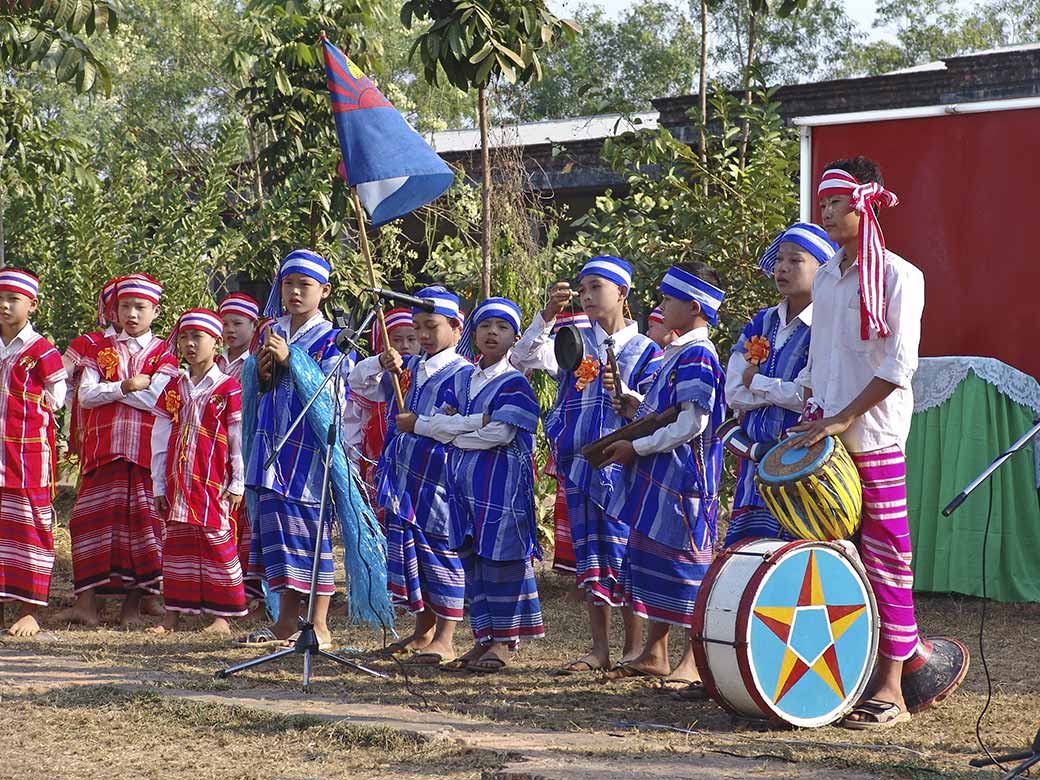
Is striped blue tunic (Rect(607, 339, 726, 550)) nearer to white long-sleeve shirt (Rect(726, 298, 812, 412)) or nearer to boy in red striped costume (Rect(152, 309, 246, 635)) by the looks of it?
white long-sleeve shirt (Rect(726, 298, 812, 412))

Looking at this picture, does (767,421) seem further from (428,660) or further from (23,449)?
(23,449)

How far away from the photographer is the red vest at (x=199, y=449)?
7.93 meters

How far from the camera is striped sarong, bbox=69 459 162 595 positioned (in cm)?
827

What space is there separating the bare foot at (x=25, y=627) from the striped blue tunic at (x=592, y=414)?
307 cm

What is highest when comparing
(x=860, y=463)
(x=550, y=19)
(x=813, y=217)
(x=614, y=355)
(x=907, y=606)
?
(x=550, y=19)

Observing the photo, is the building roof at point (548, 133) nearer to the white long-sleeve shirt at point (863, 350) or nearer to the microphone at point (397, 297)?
the microphone at point (397, 297)

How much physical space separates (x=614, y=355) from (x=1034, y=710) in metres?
2.37

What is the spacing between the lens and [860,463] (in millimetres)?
5367

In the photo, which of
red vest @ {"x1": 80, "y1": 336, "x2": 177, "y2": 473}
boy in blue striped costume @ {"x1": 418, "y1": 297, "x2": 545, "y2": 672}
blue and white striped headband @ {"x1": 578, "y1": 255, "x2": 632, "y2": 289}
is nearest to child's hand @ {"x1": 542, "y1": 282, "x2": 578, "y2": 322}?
blue and white striped headband @ {"x1": 578, "y1": 255, "x2": 632, "y2": 289}

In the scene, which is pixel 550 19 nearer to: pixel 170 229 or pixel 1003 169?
pixel 1003 169

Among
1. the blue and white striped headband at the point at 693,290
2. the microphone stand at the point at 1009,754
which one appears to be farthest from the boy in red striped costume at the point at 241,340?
the microphone stand at the point at 1009,754

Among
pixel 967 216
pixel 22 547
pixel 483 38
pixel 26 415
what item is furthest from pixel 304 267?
pixel 967 216

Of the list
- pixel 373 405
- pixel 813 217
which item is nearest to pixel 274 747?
pixel 373 405

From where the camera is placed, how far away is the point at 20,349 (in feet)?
26.1
